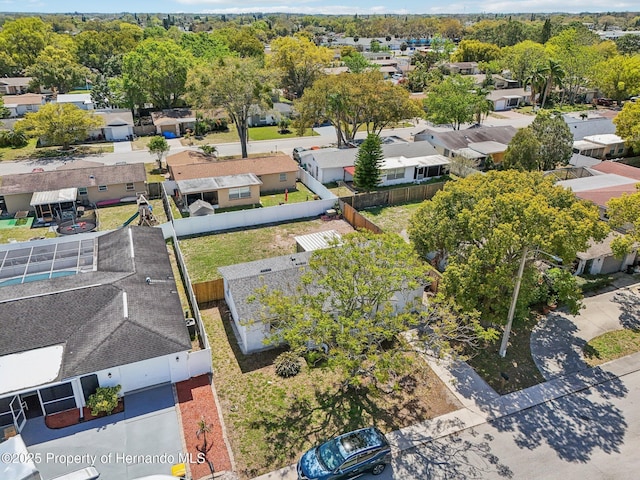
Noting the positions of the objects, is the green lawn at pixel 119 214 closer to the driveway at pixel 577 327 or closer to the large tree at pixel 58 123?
the large tree at pixel 58 123

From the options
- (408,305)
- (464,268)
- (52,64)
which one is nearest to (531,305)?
(464,268)

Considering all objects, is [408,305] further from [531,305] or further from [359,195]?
[359,195]

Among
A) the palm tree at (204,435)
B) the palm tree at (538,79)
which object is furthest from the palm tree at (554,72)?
the palm tree at (204,435)

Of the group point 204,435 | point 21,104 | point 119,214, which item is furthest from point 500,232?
point 21,104

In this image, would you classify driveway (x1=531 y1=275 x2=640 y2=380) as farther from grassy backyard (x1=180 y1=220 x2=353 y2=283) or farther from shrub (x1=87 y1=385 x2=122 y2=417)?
shrub (x1=87 y1=385 x2=122 y2=417)

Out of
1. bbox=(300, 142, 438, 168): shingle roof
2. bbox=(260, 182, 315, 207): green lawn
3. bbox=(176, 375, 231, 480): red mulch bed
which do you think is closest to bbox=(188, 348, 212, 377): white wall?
bbox=(176, 375, 231, 480): red mulch bed

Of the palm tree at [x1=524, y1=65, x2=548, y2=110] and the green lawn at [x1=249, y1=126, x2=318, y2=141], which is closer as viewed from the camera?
the green lawn at [x1=249, y1=126, x2=318, y2=141]
